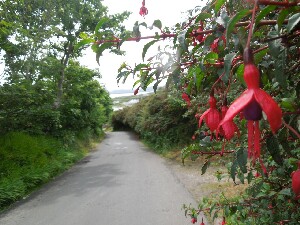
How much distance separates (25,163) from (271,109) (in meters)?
6.35

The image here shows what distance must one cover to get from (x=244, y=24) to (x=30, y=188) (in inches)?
217

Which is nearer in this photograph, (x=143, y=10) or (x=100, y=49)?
(x=100, y=49)

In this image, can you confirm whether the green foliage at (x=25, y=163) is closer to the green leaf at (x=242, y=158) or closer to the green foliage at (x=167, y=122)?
the green foliage at (x=167, y=122)

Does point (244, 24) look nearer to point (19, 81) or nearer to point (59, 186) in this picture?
point (59, 186)

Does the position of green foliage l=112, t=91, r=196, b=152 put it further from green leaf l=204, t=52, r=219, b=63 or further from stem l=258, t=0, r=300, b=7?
stem l=258, t=0, r=300, b=7

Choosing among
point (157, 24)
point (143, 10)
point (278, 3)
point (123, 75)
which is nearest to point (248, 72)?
point (278, 3)

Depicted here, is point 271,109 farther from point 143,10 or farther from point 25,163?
point 25,163

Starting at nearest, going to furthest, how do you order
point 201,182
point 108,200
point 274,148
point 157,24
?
point 274,148, point 157,24, point 108,200, point 201,182

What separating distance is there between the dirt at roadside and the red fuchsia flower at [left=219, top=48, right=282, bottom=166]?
2.86 metres

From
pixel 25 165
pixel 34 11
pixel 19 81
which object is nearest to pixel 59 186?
pixel 25 165

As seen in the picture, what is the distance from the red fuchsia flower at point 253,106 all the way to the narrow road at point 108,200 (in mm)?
3278

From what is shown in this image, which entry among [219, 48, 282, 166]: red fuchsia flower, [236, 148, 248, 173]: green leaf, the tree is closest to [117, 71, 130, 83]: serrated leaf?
the tree

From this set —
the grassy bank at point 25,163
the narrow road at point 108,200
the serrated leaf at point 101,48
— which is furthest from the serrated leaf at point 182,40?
the grassy bank at point 25,163

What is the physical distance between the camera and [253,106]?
1.24 ft
